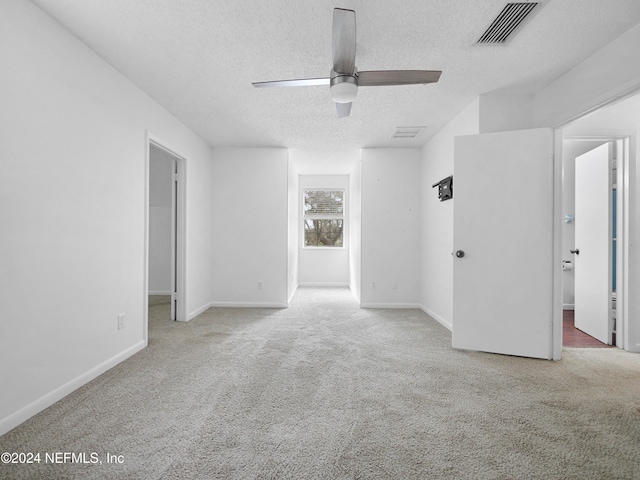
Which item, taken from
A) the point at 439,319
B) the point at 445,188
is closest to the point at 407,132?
the point at 445,188

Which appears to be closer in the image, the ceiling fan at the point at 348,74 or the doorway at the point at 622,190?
the ceiling fan at the point at 348,74

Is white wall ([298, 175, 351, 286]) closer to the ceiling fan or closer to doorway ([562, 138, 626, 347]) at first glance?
doorway ([562, 138, 626, 347])

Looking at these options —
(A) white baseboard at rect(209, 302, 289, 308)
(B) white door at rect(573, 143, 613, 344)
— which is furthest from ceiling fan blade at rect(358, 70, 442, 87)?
(A) white baseboard at rect(209, 302, 289, 308)

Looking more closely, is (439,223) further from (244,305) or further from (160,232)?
(160,232)

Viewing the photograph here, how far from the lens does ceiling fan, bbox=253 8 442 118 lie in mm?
1741

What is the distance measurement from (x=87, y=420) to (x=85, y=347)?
0.67 m

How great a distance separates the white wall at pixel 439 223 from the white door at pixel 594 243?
149 cm

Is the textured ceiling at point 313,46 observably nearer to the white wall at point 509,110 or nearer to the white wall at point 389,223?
the white wall at point 509,110

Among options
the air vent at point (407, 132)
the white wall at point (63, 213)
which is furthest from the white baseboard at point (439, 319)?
the white wall at point (63, 213)

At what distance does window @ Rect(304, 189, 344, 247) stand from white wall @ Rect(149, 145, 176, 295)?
2.95 meters

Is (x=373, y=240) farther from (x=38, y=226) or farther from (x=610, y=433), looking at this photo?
(x=38, y=226)

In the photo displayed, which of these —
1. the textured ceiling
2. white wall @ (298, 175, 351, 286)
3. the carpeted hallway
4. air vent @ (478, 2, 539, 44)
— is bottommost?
the carpeted hallway

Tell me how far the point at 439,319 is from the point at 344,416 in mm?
2604

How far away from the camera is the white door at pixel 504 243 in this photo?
2.82 m
